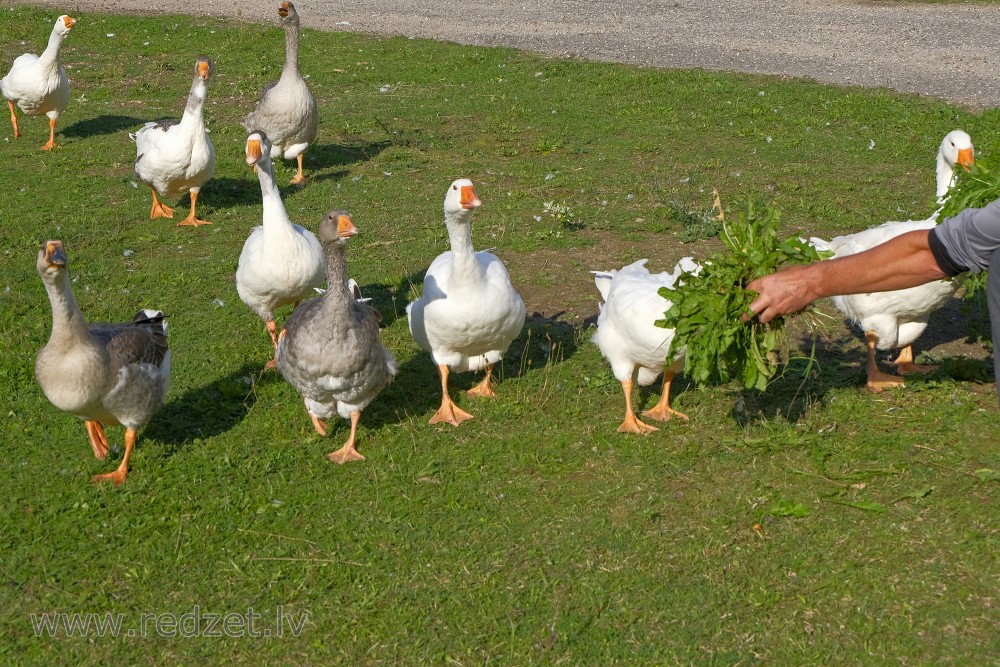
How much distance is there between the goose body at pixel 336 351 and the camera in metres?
6.59

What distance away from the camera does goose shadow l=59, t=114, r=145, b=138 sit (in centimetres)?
1491

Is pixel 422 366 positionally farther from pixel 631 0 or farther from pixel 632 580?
pixel 631 0

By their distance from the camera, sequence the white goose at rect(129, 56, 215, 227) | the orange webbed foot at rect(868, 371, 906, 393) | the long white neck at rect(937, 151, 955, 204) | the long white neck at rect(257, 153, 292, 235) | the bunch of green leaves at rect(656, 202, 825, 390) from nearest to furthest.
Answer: the bunch of green leaves at rect(656, 202, 825, 390), the orange webbed foot at rect(868, 371, 906, 393), the long white neck at rect(257, 153, 292, 235), the long white neck at rect(937, 151, 955, 204), the white goose at rect(129, 56, 215, 227)

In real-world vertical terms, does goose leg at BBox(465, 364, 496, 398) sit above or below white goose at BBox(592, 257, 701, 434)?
below

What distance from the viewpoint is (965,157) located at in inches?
313

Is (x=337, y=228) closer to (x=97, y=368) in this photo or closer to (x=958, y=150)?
(x=97, y=368)

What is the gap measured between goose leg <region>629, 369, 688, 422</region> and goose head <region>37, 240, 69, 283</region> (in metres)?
4.03

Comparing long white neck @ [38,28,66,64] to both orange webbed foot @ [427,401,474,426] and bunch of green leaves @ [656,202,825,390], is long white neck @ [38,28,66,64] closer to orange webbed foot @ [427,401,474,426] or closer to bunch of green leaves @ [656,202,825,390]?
orange webbed foot @ [427,401,474,426]

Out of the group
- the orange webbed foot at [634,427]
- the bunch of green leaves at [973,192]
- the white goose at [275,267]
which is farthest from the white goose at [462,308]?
the bunch of green leaves at [973,192]

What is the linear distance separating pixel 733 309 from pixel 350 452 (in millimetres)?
2740

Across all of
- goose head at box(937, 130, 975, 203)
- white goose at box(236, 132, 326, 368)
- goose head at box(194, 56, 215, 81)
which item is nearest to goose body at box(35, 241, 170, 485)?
white goose at box(236, 132, 326, 368)

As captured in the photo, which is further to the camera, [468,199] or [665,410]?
[665,410]

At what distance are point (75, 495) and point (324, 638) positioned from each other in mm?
2210

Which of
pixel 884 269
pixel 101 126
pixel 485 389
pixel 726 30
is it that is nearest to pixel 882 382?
pixel 485 389
